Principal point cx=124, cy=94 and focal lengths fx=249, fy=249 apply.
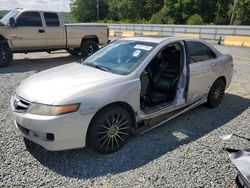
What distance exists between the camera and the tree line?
33906 millimetres

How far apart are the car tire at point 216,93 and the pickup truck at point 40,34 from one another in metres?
6.83

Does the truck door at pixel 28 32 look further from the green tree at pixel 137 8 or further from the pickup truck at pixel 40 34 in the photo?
the green tree at pixel 137 8

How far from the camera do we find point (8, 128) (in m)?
4.14

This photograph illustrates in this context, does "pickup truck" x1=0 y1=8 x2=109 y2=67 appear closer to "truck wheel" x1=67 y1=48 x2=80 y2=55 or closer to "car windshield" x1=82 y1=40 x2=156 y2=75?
"truck wheel" x1=67 y1=48 x2=80 y2=55

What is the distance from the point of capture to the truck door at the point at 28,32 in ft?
29.7

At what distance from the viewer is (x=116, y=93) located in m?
3.29

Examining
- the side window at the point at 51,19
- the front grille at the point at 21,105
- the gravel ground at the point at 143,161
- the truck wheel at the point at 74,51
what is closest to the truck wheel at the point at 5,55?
the side window at the point at 51,19

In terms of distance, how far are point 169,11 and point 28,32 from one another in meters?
37.7

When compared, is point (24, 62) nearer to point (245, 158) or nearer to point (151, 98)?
point (151, 98)

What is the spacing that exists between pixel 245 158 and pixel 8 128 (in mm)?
3555

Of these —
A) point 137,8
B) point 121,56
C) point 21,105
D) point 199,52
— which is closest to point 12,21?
point 121,56

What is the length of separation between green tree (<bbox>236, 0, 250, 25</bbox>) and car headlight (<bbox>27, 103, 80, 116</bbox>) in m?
35.1

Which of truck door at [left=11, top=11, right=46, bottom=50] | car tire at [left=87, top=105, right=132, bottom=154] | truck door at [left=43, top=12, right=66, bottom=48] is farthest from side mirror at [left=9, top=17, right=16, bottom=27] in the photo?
car tire at [left=87, top=105, right=132, bottom=154]

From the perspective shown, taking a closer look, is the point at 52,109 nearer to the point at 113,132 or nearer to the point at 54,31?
the point at 113,132
